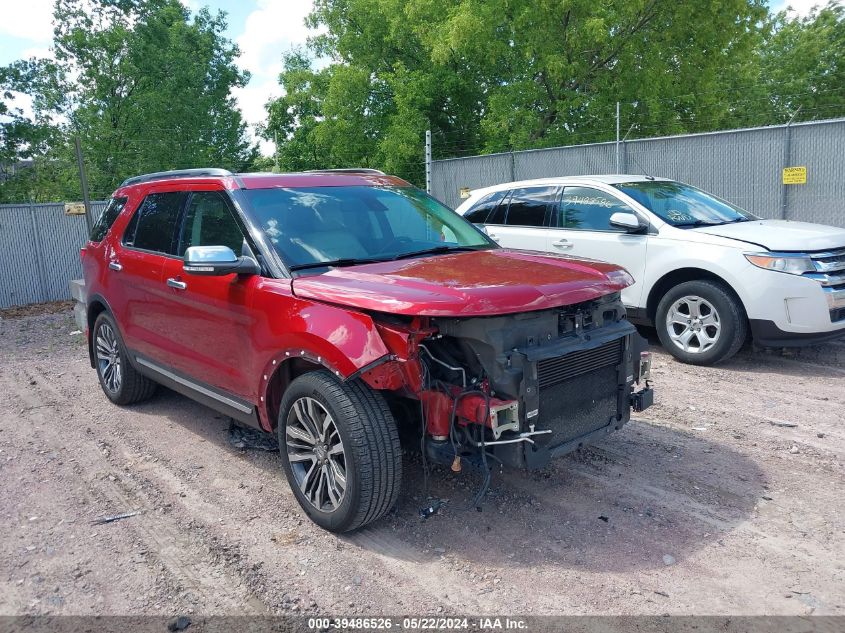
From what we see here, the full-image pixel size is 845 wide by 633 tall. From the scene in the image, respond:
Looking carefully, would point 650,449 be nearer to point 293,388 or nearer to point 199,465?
point 293,388

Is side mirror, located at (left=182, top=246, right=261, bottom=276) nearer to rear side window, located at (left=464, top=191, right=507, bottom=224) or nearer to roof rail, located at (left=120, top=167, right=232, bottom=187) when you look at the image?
roof rail, located at (left=120, top=167, right=232, bottom=187)

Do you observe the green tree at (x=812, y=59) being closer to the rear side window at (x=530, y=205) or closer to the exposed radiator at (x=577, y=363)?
the rear side window at (x=530, y=205)

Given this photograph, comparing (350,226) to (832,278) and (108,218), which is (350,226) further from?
(832,278)

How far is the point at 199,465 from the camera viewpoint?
15.6 feet

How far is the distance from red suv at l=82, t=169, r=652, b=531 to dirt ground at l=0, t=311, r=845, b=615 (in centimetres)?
43

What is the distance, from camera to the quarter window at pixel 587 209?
24.7 ft

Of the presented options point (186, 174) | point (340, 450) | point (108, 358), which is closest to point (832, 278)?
point (340, 450)

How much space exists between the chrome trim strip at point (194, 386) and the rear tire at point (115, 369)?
1.39 feet

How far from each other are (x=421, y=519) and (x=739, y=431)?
2599 mm

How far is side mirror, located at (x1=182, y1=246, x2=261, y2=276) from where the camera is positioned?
3896mm

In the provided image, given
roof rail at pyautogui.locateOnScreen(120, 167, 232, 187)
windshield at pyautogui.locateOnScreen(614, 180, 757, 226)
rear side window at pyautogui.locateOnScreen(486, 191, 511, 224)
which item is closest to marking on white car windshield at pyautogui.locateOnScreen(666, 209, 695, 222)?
windshield at pyautogui.locateOnScreen(614, 180, 757, 226)

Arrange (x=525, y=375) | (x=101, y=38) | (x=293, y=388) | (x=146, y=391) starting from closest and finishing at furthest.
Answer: (x=525, y=375), (x=293, y=388), (x=146, y=391), (x=101, y=38)

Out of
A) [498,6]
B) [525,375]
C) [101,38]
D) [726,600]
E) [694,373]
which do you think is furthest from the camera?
[101,38]

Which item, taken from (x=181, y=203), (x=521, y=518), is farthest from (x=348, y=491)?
(x=181, y=203)
